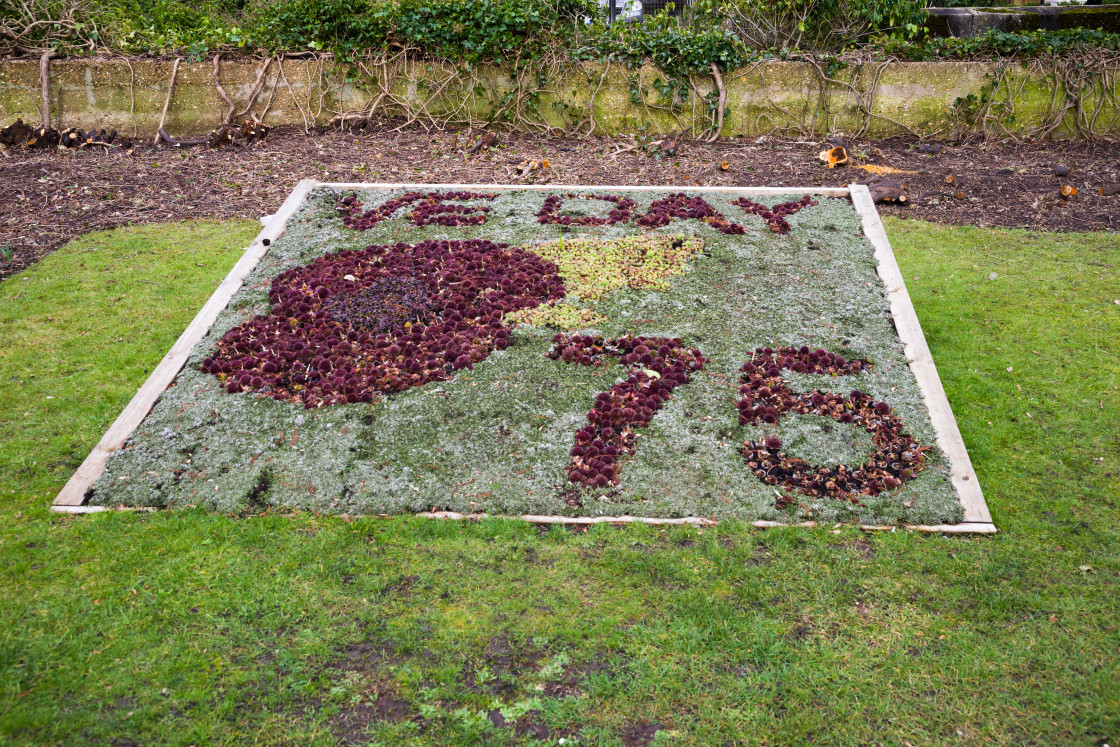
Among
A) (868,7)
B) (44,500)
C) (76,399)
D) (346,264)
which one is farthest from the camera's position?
(868,7)

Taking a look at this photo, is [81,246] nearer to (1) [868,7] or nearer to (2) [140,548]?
(2) [140,548]

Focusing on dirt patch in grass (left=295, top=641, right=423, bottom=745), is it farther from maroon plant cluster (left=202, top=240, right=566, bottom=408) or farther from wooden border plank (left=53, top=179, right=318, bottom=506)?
wooden border plank (left=53, top=179, right=318, bottom=506)

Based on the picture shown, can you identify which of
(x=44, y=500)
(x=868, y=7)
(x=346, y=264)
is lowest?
(x=44, y=500)

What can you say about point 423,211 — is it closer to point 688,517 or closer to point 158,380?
point 158,380

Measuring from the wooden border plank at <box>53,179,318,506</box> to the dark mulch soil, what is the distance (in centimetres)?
254

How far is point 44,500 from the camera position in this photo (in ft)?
11.2

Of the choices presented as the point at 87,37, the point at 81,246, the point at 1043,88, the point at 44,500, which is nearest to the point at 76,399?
the point at 44,500

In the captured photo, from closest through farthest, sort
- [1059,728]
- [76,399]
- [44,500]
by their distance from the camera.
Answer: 1. [1059,728]
2. [44,500]
3. [76,399]

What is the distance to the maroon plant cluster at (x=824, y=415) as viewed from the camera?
3365mm

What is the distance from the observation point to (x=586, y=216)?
5477 millimetres

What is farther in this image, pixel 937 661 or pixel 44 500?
pixel 44 500

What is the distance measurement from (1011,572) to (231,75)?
9273 millimetres

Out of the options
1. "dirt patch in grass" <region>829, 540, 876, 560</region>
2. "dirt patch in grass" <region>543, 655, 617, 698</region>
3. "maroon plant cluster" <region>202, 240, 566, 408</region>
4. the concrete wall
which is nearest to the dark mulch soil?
the concrete wall

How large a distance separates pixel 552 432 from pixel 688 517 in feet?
2.55
